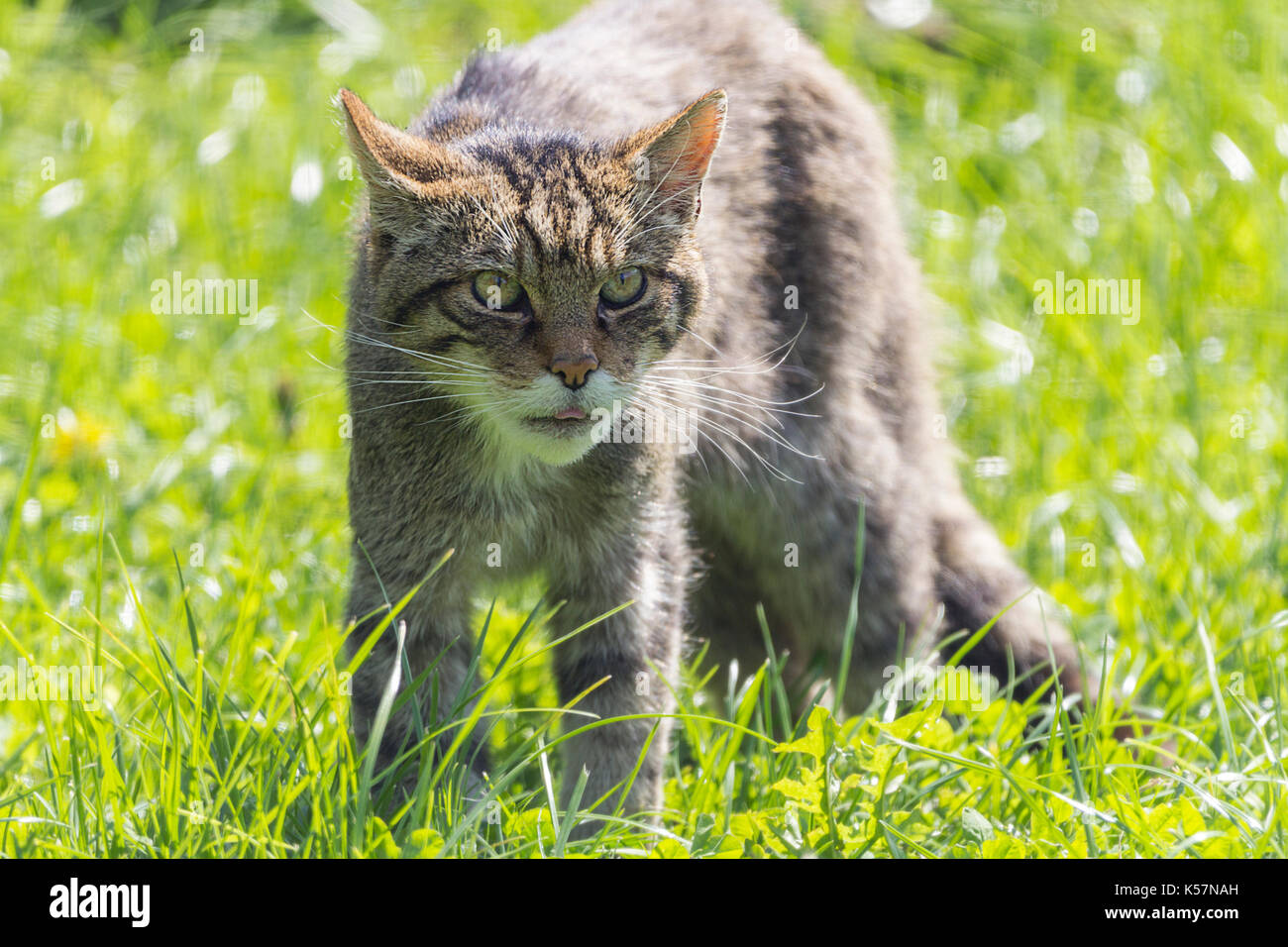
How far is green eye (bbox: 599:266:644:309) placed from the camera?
2.91 m

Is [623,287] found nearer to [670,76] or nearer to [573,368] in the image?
[573,368]

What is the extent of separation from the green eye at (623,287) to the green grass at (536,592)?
0.71 meters

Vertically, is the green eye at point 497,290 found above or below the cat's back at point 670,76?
below

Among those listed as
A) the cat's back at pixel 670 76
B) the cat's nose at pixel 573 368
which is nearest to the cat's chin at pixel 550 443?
the cat's nose at pixel 573 368

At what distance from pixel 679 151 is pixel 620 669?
3.83 ft

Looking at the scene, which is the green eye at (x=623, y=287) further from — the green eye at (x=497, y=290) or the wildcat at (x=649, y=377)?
the green eye at (x=497, y=290)

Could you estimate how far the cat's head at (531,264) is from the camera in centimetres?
281

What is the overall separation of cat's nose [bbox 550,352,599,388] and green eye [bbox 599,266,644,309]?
0.58 ft

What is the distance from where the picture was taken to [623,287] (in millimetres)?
2936

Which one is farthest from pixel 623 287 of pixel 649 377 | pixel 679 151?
pixel 679 151

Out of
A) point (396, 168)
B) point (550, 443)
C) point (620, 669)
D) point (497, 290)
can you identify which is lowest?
point (620, 669)

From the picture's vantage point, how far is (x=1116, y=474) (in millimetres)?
4742

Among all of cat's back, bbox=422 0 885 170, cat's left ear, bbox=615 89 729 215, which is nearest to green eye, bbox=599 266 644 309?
cat's left ear, bbox=615 89 729 215
